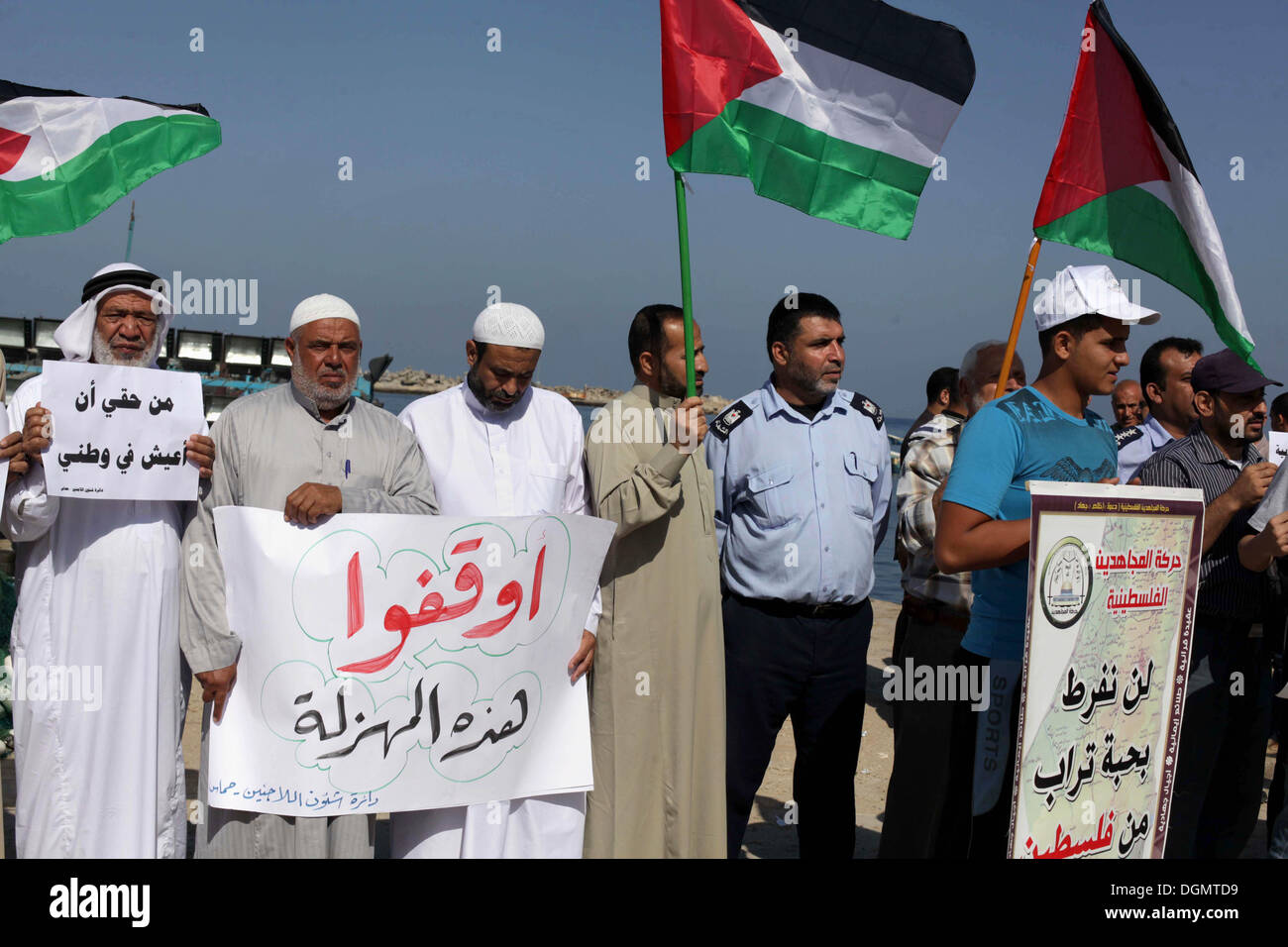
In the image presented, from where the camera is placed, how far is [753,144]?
420 centimetres

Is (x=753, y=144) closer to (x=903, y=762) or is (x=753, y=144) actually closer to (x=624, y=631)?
(x=624, y=631)

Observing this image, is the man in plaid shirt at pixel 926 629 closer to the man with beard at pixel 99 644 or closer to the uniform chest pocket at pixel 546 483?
the uniform chest pocket at pixel 546 483

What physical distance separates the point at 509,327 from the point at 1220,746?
314 centimetres

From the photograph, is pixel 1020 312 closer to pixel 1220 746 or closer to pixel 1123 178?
pixel 1123 178

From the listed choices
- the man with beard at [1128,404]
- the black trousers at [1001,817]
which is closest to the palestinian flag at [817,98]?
the black trousers at [1001,817]

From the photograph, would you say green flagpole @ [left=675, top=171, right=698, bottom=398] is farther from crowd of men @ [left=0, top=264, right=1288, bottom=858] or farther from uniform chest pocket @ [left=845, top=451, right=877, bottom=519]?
uniform chest pocket @ [left=845, top=451, right=877, bottom=519]

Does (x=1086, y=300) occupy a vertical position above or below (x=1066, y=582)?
above

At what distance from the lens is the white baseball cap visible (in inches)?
142

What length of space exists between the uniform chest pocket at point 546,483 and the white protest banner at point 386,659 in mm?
335

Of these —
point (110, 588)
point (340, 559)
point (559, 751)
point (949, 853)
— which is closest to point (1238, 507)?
point (949, 853)

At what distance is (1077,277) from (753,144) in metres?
1.28

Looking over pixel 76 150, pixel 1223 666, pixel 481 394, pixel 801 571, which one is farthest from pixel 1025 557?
pixel 76 150

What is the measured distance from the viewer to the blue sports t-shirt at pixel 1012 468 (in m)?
3.51

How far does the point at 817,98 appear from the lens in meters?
4.26
